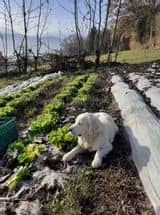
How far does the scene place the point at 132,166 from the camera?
3.86 m

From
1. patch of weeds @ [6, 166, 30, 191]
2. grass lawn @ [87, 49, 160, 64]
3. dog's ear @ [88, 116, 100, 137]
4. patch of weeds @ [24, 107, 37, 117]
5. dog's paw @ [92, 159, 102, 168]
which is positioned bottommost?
grass lawn @ [87, 49, 160, 64]

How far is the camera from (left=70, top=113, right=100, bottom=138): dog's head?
390cm

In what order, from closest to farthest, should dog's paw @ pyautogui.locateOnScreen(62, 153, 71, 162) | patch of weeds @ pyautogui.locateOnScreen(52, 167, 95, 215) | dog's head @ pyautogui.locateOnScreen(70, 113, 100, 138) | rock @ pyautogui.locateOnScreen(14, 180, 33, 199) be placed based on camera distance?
patch of weeds @ pyautogui.locateOnScreen(52, 167, 95, 215), rock @ pyautogui.locateOnScreen(14, 180, 33, 199), dog's head @ pyautogui.locateOnScreen(70, 113, 100, 138), dog's paw @ pyautogui.locateOnScreen(62, 153, 71, 162)

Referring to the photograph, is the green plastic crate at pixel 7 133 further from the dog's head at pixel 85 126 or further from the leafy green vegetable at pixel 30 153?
the dog's head at pixel 85 126

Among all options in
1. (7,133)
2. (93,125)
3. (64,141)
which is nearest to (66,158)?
(64,141)

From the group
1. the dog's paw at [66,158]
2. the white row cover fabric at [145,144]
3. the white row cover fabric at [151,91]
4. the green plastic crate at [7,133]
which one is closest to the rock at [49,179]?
the dog's paw at [66,158]

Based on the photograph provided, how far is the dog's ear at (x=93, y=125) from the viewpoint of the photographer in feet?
12.8

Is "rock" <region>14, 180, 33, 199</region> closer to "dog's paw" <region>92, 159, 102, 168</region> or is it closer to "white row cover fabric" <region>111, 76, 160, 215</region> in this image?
"dog's paw" <region>92, 159, 102, 168</region>

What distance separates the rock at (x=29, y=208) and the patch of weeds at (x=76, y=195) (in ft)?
0.46

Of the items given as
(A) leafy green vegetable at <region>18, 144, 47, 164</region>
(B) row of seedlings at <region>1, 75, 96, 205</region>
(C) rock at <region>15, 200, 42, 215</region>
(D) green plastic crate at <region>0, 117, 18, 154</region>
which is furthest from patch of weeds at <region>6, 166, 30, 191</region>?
(D) green plastic crate at <region>0, 117, 18, 154</region>

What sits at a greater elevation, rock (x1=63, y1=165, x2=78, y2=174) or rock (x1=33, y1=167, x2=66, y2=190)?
rock (x1=63, y1=165, x2=78, y2=174)

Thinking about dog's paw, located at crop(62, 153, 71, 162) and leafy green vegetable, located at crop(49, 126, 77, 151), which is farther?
leafy green vegetable, located at crop(49, 126, 77, 151)

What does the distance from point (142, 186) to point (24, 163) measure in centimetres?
139

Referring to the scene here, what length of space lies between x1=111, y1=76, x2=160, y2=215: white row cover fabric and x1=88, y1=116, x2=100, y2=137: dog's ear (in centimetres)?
49
